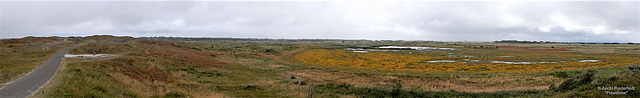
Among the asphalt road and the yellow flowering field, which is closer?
the asphalt road

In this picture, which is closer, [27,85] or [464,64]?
[27,85]

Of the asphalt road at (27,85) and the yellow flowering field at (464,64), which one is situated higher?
the asphalt road at (27,85)

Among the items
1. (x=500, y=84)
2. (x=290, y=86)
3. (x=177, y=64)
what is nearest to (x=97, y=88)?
(x=290, y=86)

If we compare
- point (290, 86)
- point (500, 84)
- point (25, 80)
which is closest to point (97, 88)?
point (25, 80)

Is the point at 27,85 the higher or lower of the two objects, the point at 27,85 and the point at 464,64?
Answer: the higher

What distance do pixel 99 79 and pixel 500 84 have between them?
2815 centimetres

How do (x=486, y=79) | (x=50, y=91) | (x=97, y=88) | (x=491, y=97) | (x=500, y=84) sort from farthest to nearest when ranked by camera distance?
(x=486, y=79) < (x=500, y=84) < (x=491, y=97) < (x=97, y=88) < (x=50, y=91)

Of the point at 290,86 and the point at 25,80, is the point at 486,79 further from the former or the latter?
the point at 25,80

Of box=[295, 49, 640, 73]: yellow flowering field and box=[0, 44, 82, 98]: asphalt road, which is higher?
box=[0, 44, 82, 98]: asphalt road

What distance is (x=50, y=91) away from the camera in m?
13.6

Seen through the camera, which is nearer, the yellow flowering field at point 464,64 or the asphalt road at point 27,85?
the asphalt road at point 27,85

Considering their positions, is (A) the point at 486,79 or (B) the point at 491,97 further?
(A) the point at 486,79

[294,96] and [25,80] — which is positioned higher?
[25,80]

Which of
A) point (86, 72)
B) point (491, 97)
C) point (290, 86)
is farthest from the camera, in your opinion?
point (290, 86)
